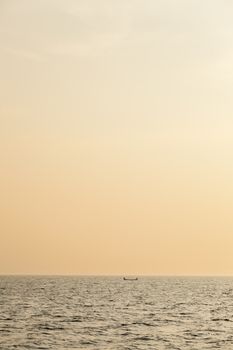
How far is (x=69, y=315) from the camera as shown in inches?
3216

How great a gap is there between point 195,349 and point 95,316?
105 ft

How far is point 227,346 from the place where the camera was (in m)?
51.7

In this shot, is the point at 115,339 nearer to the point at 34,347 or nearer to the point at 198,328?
the point at 34,347

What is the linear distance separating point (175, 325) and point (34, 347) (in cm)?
2289

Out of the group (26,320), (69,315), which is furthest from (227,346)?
(69,315)

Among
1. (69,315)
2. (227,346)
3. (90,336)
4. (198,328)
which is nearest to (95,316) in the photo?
(69,315)

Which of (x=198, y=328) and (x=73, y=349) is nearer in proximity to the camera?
(x=73, y=349)

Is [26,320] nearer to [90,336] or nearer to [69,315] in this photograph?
[69,315]

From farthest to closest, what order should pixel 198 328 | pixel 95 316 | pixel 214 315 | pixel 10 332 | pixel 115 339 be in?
pixel 214 315 → pixel 95 316 → pixel 198 328 → pixel 10 332 → pixel 115 339

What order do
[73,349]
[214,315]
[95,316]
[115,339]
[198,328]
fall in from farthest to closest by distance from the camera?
[214,315] → [95,316] → [198,328] → [115,339] → [73,349]

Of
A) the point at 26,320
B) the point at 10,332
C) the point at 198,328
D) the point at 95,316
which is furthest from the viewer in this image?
the point at 95,316

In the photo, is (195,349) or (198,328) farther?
(198,328)

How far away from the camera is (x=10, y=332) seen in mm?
59156

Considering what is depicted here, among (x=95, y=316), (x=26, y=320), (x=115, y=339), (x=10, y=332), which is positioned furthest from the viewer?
(x=95, y=316)
